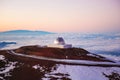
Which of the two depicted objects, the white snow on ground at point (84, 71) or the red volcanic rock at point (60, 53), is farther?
the red volcanic rock at point (60, 53)

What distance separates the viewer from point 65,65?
35219mm

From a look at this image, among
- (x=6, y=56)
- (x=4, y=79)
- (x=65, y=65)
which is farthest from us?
(x=6, y=56)

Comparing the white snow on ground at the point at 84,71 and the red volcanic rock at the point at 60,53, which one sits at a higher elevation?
the red volcanic rock at the point at 60,53

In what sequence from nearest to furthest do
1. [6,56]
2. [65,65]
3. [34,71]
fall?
[34,71] < [65,65] < [6,56]

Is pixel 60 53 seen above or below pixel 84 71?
above

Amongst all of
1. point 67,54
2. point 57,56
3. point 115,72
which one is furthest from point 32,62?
point 115,72

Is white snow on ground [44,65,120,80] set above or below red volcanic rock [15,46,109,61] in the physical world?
below

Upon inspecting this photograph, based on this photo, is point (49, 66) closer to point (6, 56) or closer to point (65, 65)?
point (65, 65)

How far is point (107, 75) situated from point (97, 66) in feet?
10.7

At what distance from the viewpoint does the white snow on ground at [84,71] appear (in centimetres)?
3169

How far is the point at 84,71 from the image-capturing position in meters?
33.5

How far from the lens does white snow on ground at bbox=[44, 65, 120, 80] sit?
31688 mm

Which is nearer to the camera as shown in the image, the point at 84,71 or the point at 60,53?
the point at 84,71

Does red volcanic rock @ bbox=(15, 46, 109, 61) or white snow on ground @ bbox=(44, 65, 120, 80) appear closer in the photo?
white snow on ground @ bbox=(44, 65, 120, 80)
